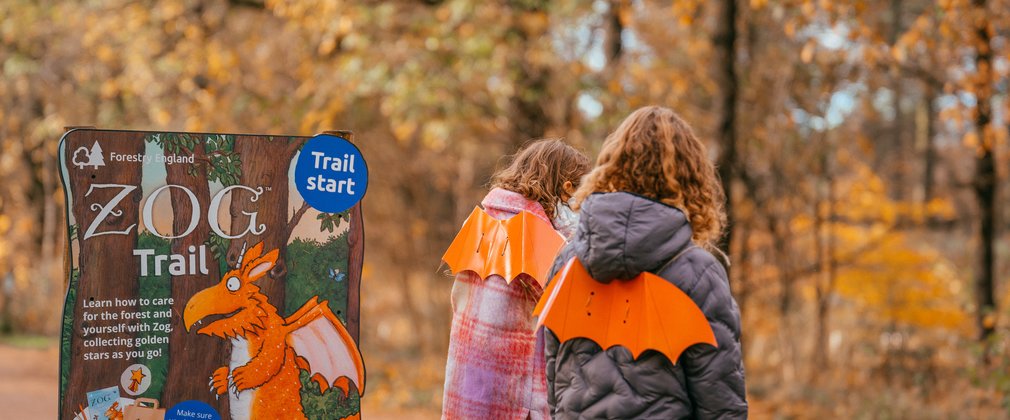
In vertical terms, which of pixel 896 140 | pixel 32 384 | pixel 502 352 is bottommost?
pixel 32 384

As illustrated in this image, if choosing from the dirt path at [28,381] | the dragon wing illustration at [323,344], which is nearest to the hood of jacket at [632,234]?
the dragon wing illustration at [323,344]

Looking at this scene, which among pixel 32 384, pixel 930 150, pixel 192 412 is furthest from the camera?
pixel 930 150

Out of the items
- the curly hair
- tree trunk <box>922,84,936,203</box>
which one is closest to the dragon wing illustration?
the curly hair

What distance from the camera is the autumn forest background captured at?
399 inches

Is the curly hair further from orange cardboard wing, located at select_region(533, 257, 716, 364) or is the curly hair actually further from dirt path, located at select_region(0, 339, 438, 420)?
dirt path, located at select_region(0, 339, 438, 420)

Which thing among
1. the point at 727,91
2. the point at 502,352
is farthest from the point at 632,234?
the point at 727,91

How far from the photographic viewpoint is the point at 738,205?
41.9 feet

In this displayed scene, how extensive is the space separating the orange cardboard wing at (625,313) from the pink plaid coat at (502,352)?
2.27ft

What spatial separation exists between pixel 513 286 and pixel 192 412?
1292mm

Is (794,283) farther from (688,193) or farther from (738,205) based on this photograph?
(688,193)

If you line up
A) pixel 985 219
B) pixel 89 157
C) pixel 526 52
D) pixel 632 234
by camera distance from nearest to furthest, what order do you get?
pixel 632 234
pixel 89 157
pixel 526 52
pixel 985 219

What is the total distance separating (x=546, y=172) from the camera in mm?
4070

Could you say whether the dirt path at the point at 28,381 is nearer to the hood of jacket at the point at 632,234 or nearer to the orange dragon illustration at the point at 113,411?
the orange dragon illustration at the point at 113,411

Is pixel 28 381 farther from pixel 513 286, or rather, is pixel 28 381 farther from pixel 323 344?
pixel 513 286
